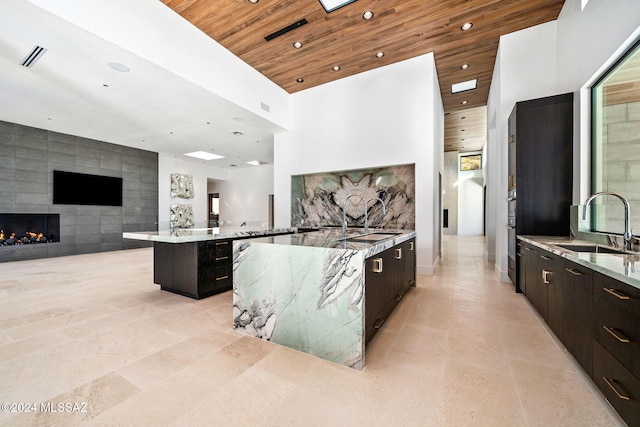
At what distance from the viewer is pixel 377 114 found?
16.9ft

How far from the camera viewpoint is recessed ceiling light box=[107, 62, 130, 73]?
3.46m

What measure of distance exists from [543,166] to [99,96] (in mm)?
6923

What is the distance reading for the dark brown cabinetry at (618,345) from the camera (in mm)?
1172

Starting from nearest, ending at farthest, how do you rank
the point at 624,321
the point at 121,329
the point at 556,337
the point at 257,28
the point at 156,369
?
the point at 624,321
the point at 156,369
the point at 556,337
the point at 121,329
the point at 257,28

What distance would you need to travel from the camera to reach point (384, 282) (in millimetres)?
2348

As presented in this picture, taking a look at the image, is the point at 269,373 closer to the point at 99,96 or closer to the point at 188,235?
the point at 188,235

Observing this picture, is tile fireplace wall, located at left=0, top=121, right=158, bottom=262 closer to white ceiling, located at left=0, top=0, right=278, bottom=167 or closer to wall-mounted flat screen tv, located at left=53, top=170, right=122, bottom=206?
wall-mounted flat screen tv, located at left=53, top=170, right=122, bottom=206

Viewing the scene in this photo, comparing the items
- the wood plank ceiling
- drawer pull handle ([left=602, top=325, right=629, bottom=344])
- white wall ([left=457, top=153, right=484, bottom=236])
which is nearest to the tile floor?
drawer pull handle ([left=602, top=325, right=629, bottom=344])

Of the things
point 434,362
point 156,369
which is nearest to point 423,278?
point 434,362

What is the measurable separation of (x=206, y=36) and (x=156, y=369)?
15.0 feet

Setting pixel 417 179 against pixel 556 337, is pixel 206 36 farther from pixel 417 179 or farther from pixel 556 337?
pixel 556 337

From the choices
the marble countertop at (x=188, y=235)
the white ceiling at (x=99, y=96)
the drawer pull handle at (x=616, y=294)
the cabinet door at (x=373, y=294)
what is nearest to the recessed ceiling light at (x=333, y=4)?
the white ceiling at (x=99, y=96)

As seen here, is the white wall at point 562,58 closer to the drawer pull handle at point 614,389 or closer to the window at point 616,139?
the window at point 616,139

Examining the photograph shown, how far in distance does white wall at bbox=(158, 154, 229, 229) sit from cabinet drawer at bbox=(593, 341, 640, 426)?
8.71 metres
